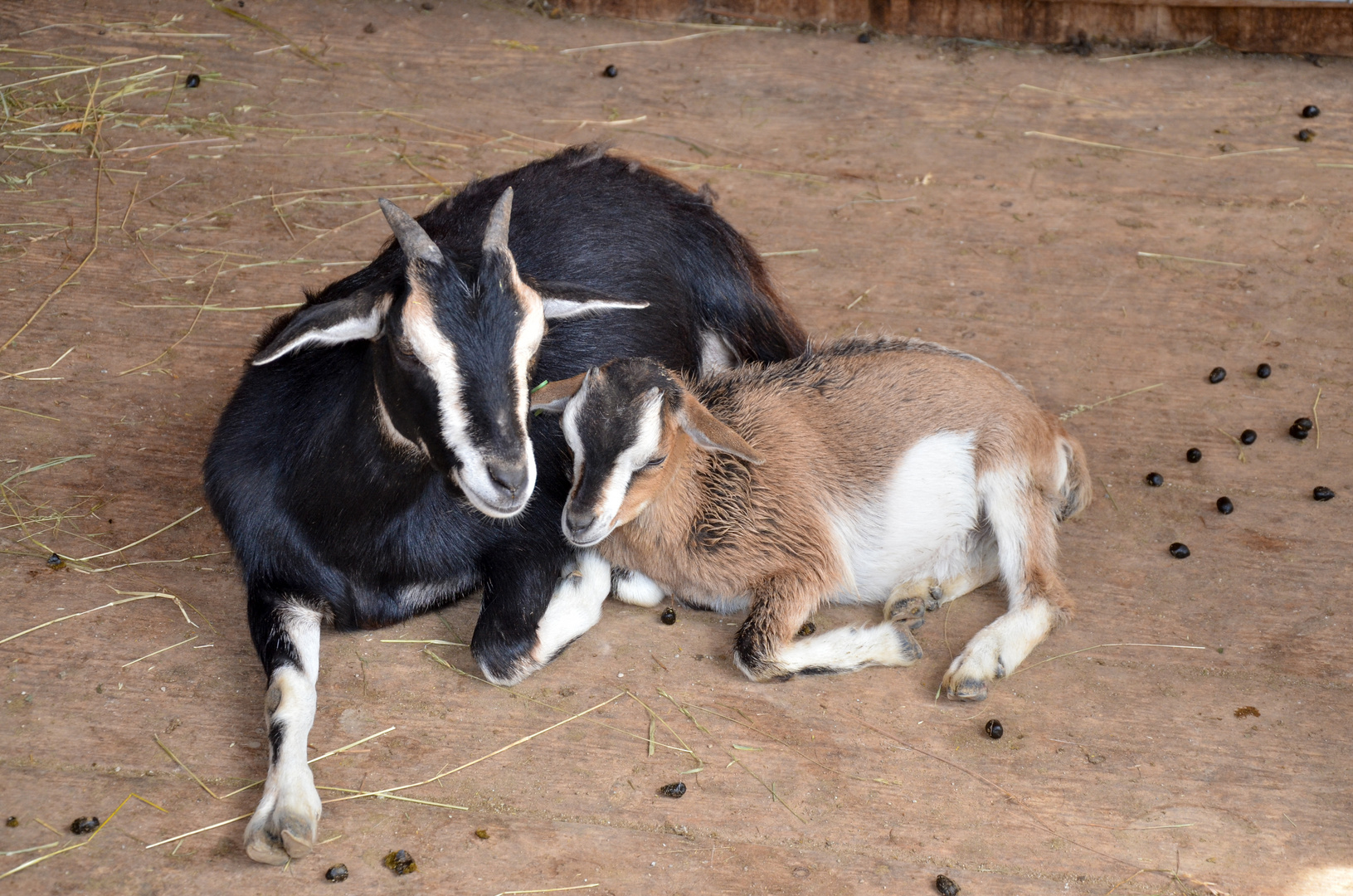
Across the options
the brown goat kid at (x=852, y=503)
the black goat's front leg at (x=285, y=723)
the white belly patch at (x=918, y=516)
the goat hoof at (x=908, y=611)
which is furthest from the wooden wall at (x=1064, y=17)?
the black goat's front leg at (x=285, y=723)

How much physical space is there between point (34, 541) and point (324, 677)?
1248 millimetres

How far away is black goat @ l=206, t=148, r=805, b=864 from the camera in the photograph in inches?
130

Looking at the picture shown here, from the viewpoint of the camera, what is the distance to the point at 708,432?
3.71 m

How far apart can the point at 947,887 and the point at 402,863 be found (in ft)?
4.56

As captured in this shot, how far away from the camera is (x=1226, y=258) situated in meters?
5.57

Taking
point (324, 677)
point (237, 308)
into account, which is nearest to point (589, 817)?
point (324, 677)

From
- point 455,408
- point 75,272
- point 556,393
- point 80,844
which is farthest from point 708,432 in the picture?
point 75,272

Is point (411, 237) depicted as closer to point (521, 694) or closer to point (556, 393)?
point (556, 393)

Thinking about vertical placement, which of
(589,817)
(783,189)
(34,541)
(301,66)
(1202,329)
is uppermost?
(301,66)

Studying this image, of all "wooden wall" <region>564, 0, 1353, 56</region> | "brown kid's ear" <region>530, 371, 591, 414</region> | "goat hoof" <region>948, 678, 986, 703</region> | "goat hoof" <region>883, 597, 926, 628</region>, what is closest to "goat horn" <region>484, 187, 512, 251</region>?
"brown kid's ear" <region>530, 371, 591, 414</region>

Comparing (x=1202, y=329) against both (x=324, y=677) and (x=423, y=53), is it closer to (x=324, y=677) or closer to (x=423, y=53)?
(x=324, y=677)

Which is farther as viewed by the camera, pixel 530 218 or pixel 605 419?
pixel 530 218

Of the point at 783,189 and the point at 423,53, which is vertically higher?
the point at 423,53

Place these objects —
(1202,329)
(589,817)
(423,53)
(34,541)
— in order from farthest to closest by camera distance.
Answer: (423,53), (1202,329), (34,541), (589,817)
